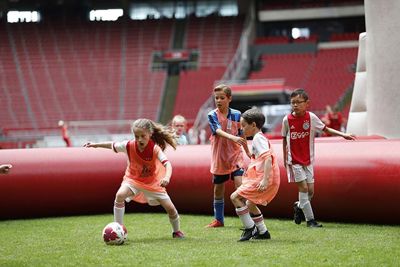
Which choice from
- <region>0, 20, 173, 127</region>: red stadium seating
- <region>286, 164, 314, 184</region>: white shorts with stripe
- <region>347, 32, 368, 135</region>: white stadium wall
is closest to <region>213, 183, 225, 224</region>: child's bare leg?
<region>286, 164, 314, 184</region>: white shorts with stripe

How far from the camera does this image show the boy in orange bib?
6.46 metres

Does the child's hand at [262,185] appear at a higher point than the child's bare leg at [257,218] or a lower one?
higher

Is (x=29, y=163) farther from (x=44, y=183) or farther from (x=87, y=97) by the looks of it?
(x=87, y=97)

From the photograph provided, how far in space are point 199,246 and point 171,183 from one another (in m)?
2.98

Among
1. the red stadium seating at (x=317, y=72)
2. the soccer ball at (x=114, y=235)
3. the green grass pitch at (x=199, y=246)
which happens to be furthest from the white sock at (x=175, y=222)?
the red stadium seating at (x=317, y=72)

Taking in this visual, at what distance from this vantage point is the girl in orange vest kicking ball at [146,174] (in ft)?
22.5

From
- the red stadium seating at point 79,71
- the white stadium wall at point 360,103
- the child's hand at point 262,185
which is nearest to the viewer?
the child's hand at point 262,185

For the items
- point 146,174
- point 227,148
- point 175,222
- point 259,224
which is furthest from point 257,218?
point 227,148

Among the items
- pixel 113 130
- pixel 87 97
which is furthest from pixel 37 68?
pixel 113 130

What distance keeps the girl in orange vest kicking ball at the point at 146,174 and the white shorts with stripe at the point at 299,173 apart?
4.42 ft

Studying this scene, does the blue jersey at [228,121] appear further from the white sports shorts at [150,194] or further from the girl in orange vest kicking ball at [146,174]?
the white sports shorts at [150,194]

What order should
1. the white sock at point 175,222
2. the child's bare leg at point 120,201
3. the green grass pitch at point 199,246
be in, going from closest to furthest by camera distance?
the green grass pitch at point 199,246 → the child's bare leg at point 120,201 → the white sock at point 175,222

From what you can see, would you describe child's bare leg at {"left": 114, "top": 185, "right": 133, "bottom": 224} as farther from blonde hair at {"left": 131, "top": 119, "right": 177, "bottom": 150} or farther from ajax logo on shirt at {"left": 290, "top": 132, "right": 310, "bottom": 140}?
ajax logo on shirt at {"left": 290, "top": 132, "right": 310, "bottom": 140}

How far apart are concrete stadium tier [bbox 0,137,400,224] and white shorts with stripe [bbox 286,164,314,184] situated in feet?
1.57
